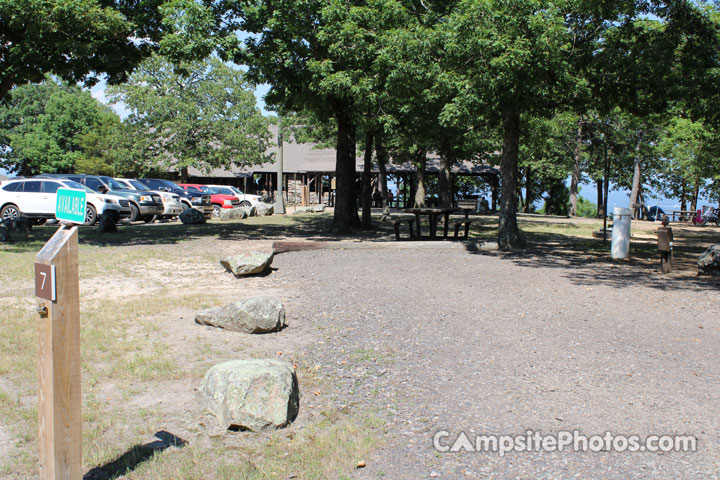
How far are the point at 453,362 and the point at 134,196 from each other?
20.4 meters

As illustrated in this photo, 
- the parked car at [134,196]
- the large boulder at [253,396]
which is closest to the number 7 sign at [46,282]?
the large boulder at [253,396]

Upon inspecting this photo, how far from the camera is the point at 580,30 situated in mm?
14367

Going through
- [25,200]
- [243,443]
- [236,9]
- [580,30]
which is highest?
[236,9]

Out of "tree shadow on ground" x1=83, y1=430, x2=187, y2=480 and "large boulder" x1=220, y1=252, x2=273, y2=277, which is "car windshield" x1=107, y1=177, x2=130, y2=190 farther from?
"tree shadow on ground" x1=83, y1=430, x2=187, y2=480

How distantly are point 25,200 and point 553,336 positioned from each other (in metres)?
18.8

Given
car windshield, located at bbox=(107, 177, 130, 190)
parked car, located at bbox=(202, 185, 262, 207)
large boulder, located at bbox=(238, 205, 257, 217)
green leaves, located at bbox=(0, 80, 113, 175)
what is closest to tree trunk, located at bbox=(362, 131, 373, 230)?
large boulder, located at bbox=(238, 205, 257, 217)

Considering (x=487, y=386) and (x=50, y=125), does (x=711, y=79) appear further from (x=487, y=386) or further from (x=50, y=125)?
(x=50, y=125)

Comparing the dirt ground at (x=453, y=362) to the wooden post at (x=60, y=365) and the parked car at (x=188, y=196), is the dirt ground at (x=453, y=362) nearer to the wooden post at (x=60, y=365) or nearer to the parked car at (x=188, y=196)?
the wooden post at (x=60, y=365)

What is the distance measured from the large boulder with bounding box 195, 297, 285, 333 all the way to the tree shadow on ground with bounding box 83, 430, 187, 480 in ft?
8.84

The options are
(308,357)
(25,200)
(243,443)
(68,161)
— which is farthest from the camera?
(68,161)

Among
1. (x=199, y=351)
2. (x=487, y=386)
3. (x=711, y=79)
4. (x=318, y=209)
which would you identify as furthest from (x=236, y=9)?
(x=318, y=209)

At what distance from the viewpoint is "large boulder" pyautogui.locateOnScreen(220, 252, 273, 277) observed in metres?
10.7

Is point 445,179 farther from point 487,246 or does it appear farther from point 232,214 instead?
point 487,246

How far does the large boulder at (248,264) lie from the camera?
35.2ft
